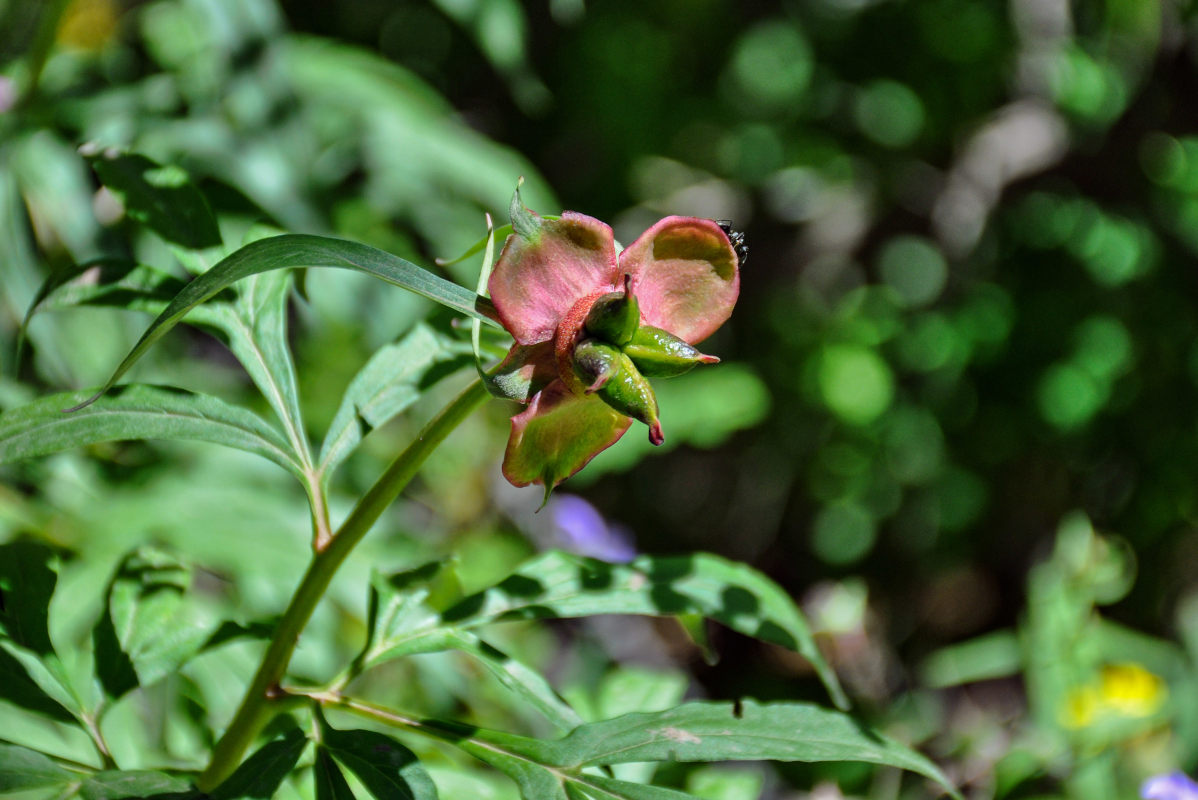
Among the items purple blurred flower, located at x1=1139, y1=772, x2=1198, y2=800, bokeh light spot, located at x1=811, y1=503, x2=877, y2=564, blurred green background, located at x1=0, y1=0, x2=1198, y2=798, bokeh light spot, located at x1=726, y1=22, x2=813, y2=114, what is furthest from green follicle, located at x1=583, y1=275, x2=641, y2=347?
bokeh light spot, located at x1=726, y1=22, x2=813, y2=114

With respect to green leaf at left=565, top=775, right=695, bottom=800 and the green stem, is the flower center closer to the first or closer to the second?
green leaf at left=565, top=775, right=695, bottom=800

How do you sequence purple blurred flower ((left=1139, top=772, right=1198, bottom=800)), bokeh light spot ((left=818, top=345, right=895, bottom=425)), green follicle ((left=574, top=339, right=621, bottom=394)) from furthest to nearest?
bokeh light spot ((left=818, top=345, right=895, bottom=425)) → purple blurred flower ((left=1139, top=772, right=1198, bottom=800)) → green follicle ((left=574, top=339, right=621, bottom=394))

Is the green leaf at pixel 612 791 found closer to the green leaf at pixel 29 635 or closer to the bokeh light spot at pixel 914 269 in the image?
the green leaf at pixel 29 635

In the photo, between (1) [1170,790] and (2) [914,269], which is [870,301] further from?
(1) [1170,790]

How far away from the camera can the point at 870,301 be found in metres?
2.17

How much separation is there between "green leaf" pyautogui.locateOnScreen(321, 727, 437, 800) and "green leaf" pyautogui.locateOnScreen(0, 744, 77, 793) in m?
0.11

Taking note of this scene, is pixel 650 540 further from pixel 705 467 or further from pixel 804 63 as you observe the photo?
pixel 804 63

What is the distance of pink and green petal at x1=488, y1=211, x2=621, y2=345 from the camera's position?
1.35 ft

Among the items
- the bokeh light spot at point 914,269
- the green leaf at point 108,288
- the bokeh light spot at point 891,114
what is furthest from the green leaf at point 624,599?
the bokeh light spot at point 891,114

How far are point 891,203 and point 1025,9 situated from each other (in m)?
0.47

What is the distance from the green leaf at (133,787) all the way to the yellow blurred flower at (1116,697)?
1189 millimetres

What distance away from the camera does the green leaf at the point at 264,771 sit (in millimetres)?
435

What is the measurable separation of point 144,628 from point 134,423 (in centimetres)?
15

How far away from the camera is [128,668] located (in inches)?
21.6
